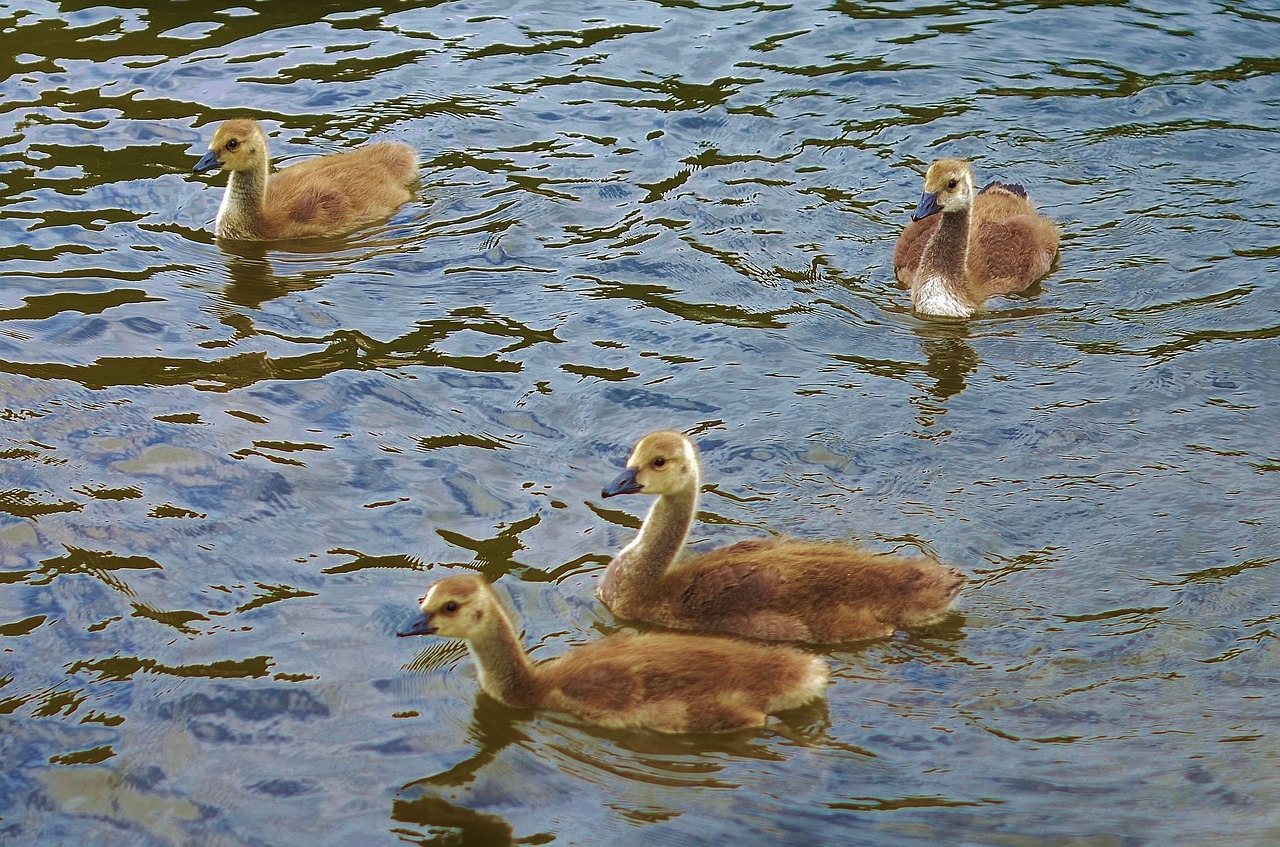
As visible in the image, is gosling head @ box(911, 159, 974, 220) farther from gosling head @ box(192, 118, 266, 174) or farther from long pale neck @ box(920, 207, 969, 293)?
gosling head @ box(192, 118, 266, 174)

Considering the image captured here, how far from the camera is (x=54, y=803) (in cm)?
601

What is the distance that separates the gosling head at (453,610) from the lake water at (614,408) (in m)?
0.41

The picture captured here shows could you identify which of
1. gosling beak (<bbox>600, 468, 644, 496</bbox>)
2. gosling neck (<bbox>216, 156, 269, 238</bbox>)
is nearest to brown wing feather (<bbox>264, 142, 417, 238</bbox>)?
gosling neck (<bbox>216, 156, 269, 238</bbox>)

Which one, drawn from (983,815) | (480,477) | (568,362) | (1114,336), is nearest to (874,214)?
(1114,336)

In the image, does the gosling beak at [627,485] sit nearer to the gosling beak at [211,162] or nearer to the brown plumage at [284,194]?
the brown plumage at [284,194]

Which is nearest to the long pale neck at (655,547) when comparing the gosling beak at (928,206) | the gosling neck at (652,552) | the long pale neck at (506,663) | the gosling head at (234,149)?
the gosling neck at (652,552)

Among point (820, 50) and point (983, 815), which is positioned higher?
point (820, 50)

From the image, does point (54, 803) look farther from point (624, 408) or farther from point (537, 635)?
point (624, 408)

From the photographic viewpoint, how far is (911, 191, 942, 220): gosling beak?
10047 mm

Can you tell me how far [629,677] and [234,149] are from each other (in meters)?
6.06

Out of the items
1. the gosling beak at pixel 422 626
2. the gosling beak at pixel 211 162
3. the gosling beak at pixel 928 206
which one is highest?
the gosling beak at pixel 211 162

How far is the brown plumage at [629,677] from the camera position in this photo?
21.2 feet

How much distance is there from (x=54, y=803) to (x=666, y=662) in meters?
2.51

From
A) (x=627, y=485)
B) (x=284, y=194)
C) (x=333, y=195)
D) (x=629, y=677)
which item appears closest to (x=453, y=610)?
(x=629, y=677)
